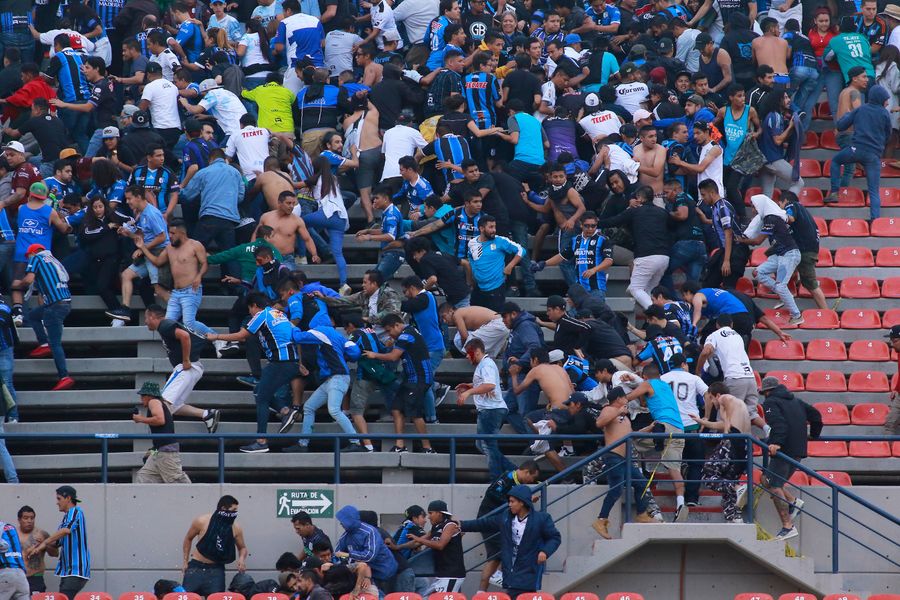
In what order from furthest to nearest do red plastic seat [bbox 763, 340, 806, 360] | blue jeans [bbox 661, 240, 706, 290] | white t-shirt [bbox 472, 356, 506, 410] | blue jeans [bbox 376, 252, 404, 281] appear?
blue jeans [bbox 661, 240, 706, 290] < blue jeans [bbox 376, 252, 404, 281] < red plastic seat [bbox 763, 340, 806, 360] < white t-shirt [bbox 472, 356, 506, 410]

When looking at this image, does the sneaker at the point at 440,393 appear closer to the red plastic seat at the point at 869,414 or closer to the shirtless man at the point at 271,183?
the shirtless man at the point at 271,183

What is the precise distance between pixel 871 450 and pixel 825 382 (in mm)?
1070

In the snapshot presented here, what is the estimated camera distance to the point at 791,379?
19438mm

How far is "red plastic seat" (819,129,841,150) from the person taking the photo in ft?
77.7

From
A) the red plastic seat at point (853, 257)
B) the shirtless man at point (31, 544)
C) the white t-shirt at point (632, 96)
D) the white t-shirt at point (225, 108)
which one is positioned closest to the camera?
the shirtless man at point (31, 544)

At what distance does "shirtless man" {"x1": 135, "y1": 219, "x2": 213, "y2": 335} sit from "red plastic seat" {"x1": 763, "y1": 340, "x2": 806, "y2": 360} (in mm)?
6047

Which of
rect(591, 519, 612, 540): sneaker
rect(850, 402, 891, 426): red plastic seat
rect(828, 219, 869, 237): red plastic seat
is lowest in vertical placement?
rect(591, 519, 612, 540): sneaker

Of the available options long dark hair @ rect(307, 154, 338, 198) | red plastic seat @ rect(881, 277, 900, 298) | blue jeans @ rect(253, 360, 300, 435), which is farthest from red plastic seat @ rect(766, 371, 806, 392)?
long dark hair @ rect(307, 154, 338, 198)

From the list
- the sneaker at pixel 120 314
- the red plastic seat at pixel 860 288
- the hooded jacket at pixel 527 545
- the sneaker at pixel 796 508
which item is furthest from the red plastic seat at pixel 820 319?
the sneaker at pixel 120 314

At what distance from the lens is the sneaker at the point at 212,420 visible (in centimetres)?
1869

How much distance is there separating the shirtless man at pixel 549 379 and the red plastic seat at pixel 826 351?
3.23 meters

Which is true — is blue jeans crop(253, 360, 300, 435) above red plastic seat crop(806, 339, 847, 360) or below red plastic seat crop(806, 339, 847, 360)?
below

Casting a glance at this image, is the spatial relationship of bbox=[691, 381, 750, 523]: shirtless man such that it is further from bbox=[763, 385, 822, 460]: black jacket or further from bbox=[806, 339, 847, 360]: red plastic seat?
bbox=[806, 339, 847, 360]: red plastic seat

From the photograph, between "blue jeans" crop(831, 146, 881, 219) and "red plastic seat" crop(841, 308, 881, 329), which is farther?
"blue jeans" crop(831, 146, 881, 219)
